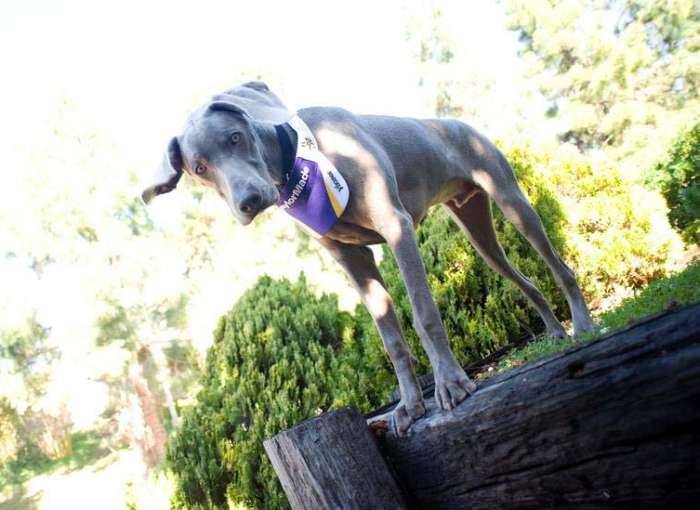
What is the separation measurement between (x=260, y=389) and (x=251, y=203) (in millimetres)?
2965

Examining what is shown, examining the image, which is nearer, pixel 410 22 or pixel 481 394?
pixel 481 394

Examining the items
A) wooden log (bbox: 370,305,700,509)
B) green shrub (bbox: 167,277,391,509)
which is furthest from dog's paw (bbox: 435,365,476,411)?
green shrub (bbox: 167,277,391,509)

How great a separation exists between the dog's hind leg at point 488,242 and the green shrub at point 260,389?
1727 mm

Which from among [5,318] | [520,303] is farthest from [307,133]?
[5,318]

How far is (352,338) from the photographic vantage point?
5.98m

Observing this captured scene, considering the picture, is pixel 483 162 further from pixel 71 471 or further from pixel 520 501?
pixel 71 471

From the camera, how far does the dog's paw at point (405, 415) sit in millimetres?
2412

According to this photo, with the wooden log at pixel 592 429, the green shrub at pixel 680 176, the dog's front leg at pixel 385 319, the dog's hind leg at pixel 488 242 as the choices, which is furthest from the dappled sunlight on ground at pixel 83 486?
the wooden log at pixel 592 429

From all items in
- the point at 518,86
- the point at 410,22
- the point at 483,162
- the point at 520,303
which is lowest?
the point at 520,303

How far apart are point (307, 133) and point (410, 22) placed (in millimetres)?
→ 22218

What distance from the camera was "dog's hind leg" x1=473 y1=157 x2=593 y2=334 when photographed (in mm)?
3814

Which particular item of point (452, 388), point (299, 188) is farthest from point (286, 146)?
point (452, 388)

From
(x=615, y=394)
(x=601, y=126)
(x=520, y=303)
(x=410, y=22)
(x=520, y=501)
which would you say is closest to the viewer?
(x=615, y=394)

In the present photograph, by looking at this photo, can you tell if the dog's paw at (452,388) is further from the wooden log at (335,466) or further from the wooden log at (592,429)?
the wooden log at (335,466)
